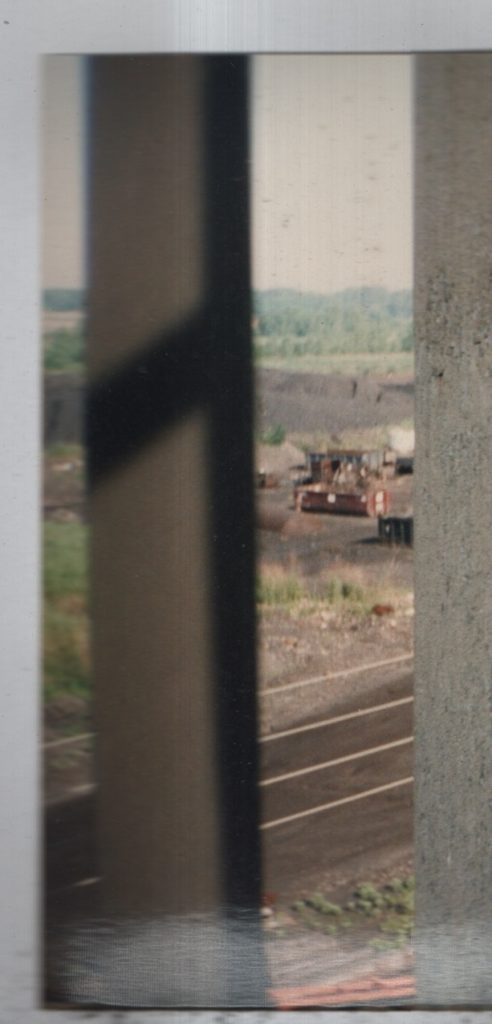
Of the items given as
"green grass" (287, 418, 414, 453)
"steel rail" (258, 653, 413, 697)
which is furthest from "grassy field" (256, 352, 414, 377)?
"steel rail" (258, 653, 413, 697)

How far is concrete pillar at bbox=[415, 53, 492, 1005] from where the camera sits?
295 centimetres

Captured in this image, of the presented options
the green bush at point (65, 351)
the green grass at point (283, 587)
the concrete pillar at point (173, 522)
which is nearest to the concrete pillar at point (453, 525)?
the green grass at point (283, 587)

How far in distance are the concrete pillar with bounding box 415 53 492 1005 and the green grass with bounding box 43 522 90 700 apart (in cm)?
84

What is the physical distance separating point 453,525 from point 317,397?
1.53 feet

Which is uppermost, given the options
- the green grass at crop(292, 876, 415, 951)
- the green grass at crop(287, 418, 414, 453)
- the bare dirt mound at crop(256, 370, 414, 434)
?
the bare dirt mound at crop(256, 370, 414, 434)

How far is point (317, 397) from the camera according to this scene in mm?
3020

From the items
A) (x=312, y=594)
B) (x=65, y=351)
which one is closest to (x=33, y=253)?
(x=65, y=351)

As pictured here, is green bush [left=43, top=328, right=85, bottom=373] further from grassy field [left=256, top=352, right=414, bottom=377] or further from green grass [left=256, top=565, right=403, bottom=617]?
green grass [left=256, top=565, right=403, bottom=617]

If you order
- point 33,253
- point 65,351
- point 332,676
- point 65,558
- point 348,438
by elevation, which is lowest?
point 332,676

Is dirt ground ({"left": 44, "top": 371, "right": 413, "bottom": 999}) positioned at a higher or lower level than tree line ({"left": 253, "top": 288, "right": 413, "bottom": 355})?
lower

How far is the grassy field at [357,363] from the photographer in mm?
3010

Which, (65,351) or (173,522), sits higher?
(65,351)

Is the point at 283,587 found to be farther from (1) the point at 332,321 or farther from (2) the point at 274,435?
(1) the point at 332,321

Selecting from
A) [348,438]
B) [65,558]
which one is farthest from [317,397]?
[65,558]
